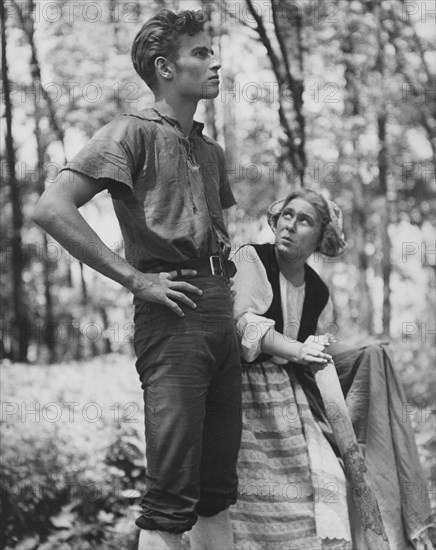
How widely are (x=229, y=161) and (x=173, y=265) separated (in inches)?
356

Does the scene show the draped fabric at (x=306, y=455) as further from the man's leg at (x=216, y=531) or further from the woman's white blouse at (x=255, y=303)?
the man's leg at (x=216, y=531)

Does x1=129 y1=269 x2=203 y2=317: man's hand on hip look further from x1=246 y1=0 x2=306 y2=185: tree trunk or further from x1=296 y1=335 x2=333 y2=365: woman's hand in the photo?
x1=246 y1=0 x2=306 y2=185: tree trunk

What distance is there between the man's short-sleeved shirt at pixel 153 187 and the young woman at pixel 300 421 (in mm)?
569

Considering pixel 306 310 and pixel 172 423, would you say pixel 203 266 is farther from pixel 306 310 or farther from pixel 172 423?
pixel 306 310

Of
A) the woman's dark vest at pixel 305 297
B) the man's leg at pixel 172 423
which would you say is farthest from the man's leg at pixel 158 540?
the woman's dark vest at pixel 305 297

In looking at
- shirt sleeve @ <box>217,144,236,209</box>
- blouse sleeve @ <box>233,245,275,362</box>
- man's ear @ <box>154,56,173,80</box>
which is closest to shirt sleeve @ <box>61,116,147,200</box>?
man's ear @ <box>154,56,173,80</box>

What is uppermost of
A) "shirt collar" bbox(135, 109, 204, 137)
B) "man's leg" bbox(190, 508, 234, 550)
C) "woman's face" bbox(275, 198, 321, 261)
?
"shirt collar" bbox(135, 109, 204, 137)

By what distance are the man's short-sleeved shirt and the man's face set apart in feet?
0.46

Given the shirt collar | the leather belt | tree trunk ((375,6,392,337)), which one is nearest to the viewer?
the leather belt

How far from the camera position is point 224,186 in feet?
12.0

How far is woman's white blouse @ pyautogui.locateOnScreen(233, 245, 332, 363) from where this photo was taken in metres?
3.52

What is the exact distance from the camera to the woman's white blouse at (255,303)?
352 cm

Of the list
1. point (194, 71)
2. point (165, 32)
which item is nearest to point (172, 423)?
point (194, 71)

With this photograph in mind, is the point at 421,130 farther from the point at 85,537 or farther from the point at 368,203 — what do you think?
the point at 85,537
